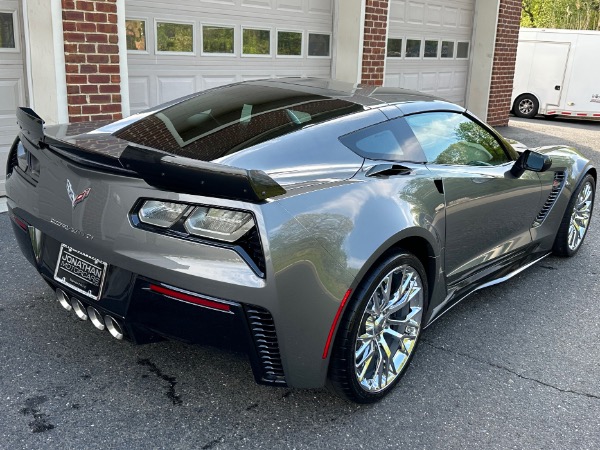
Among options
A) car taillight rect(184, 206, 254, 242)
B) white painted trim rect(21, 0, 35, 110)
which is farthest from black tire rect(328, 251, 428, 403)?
white painted trim rect(21, 0, 35, 110)

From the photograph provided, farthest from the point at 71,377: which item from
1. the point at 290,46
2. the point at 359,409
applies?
the point at 290,46

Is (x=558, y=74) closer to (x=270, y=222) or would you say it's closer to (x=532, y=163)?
(x=532, y=163)

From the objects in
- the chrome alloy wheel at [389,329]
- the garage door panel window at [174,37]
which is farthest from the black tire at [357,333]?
the garage door panel window at [174,37]

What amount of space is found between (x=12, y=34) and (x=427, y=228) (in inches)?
182

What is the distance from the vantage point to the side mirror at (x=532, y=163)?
401cm

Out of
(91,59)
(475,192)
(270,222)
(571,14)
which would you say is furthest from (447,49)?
(571,14)

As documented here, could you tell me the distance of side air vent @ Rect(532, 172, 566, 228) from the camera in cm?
461

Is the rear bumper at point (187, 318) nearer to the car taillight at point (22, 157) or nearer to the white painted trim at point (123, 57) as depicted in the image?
the car taillight at point (22, 157)

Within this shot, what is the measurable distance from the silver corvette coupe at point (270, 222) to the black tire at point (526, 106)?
13.9m

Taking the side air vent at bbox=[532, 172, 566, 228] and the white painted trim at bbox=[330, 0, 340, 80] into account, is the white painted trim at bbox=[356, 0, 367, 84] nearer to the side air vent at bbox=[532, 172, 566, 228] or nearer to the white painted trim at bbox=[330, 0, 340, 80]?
the white painted trim at bbox=[330, 0, 340, 80]

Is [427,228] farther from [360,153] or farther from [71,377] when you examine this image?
[71,377]

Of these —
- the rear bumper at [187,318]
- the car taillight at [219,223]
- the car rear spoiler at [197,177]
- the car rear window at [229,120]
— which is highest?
the car rear window at [229,120]

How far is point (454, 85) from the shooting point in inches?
496

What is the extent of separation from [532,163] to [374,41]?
5754 millimetres
